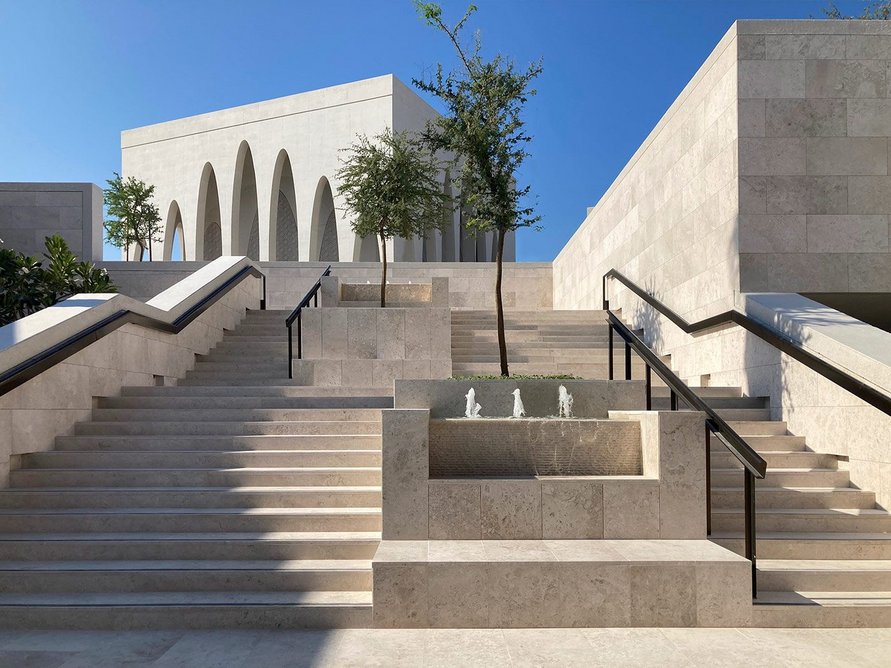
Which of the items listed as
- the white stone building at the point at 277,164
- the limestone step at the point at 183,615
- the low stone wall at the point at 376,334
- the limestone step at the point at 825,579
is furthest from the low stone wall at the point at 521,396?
the white stone building at the point at 277,164

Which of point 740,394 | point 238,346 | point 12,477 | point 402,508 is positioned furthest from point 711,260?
point 12,477

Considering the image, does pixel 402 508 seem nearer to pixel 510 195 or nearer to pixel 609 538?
pixel 609 538

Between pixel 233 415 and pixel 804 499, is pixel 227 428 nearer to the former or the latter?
pixel 233 415

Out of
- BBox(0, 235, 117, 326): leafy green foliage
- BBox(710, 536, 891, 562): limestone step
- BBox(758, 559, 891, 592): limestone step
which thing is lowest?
BBox(758, 559, 891, 592): limestone step

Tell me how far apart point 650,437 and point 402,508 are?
2.21 metres

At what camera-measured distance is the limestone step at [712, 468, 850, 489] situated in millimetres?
6875

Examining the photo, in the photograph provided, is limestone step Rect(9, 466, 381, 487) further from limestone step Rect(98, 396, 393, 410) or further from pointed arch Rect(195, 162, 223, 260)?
pointed arch Rect(195, 162, 223, 260)

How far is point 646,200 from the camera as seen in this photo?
1253 centimetres

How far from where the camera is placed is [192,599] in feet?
17.5

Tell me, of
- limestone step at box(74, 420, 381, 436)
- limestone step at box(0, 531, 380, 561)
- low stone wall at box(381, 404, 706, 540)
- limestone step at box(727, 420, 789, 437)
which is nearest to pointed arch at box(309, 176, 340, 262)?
limestone step at box(74, 420, 381, 436)

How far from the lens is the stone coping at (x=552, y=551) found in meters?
5.21

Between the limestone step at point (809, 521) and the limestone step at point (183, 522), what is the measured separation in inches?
121

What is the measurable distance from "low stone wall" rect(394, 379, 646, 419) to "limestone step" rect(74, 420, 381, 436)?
28.6 inches

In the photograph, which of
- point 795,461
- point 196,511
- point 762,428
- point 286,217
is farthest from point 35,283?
point 286,217
